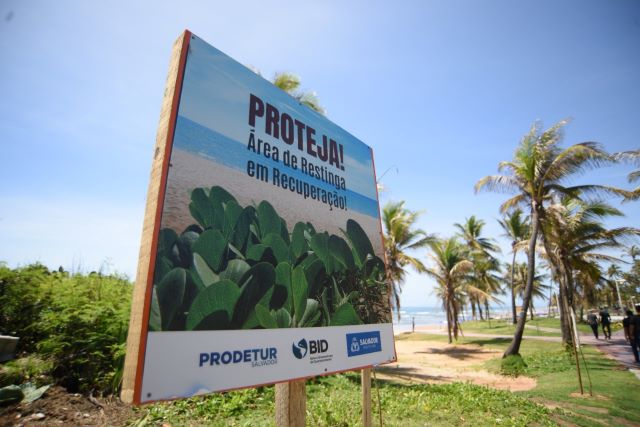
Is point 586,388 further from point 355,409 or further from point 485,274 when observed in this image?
point 485,274

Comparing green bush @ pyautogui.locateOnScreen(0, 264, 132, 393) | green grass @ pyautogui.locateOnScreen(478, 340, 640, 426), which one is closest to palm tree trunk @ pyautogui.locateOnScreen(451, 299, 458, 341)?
green grass @ pyautogui.locateOnScreen(478, 340, 640, 426)

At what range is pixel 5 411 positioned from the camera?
3.71 meters

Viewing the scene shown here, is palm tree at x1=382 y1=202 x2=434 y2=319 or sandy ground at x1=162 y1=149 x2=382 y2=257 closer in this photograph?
sandy ground at x1=162 y1=149 x2=382 y2=257

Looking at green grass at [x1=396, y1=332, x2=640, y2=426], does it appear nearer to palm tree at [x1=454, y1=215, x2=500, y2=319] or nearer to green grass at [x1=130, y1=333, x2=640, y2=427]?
green grass at [x1=130, y1=333, x2=640, y2=427]

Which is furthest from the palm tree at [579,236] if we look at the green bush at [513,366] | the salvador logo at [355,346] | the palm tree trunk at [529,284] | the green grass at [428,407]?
the salvador logo at [355,346]

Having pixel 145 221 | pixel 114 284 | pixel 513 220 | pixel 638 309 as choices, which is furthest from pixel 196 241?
pixel 513 220

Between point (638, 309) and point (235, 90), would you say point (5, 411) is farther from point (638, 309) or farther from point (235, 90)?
point (638, 309)

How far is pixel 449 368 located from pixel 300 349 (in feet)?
45.9

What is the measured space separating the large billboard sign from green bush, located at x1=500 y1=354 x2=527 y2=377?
11801 millimetres

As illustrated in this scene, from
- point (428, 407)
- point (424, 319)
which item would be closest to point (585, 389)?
point (428, 407)

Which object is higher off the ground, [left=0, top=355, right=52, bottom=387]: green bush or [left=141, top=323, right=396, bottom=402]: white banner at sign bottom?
[left=141, top=323, right=396, bottom=402]: white banner at sign bottom

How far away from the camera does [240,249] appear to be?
1832 mm

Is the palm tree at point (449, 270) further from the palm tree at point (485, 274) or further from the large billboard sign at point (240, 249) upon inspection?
the large billboard sign at point (240, 249)

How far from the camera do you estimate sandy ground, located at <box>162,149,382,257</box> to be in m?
1.58
